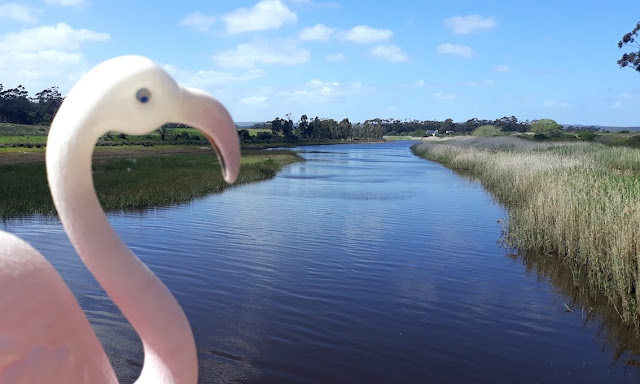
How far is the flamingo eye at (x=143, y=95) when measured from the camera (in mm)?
1780

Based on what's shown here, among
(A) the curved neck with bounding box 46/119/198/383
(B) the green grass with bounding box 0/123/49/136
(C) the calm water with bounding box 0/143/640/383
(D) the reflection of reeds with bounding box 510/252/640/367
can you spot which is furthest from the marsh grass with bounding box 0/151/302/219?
(B) the green grass with bounding box 0/123/49/136

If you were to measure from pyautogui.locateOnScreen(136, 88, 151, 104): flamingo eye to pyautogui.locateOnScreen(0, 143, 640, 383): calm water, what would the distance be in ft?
15.5

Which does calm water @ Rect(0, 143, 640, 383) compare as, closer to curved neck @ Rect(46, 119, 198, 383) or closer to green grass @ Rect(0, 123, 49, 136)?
curved neck @ Rect(46, 119, 198, 383)

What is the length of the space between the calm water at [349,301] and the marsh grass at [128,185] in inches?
57.7

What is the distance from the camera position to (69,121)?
5.93ft

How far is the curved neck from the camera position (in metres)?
1.84

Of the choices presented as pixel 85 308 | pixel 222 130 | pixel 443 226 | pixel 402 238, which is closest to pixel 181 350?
pixel 222 130

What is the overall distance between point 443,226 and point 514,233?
2492 millimetres

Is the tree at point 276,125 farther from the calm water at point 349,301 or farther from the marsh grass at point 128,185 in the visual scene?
the calm water at point 349,301

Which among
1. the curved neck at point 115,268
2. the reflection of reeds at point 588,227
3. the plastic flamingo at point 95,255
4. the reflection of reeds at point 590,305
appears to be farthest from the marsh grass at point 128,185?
the curved neck at point 115,268

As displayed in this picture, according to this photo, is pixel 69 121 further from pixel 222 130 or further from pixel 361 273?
pixel 361 273

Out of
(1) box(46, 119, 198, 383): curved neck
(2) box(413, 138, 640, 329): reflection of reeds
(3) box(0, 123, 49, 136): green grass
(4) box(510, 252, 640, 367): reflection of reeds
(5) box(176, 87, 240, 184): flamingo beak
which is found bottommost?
(4) box(510, 252, 640, 367): reflection of reeds

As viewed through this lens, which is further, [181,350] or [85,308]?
[85,308]

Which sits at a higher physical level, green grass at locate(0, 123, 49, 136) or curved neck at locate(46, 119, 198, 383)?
green grass at locate(0, 123, 49, 136)
